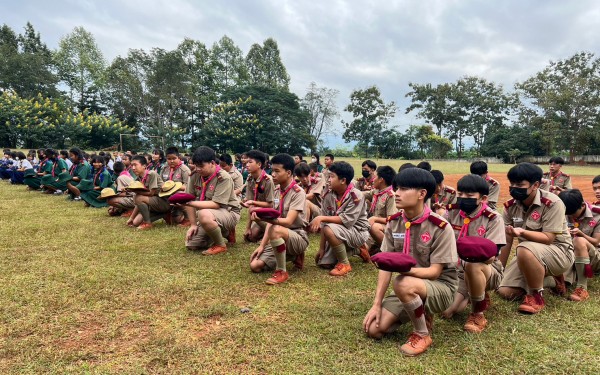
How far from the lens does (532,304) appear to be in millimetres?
3592

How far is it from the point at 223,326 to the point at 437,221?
2096 millimetres

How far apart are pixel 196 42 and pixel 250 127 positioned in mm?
15873

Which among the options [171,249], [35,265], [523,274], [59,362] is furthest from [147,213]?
[523,274]

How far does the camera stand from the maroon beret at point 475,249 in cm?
287

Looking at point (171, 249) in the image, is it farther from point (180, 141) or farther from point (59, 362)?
point (180, 141)

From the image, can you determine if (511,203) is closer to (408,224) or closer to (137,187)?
(408,224)

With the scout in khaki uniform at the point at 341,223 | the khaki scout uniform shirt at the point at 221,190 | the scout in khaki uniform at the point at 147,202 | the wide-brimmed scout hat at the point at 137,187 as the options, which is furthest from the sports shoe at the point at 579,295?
the wide-brimmed scout hat at the point at 137,187

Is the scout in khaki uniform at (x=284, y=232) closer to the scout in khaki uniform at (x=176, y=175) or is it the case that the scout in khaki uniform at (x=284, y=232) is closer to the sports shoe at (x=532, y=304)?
the sports shoe at (x=532, y=304)

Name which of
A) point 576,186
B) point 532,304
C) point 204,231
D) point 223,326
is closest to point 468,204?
point 532,304

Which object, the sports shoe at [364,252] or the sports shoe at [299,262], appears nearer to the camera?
the sports shoe at [299,262]

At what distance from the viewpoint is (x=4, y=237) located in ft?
20.4

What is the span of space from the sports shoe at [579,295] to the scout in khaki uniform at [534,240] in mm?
250

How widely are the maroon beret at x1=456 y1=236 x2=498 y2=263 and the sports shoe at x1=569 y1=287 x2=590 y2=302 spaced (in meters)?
1.73

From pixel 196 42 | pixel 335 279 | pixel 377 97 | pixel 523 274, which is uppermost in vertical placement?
pixel 196 42
